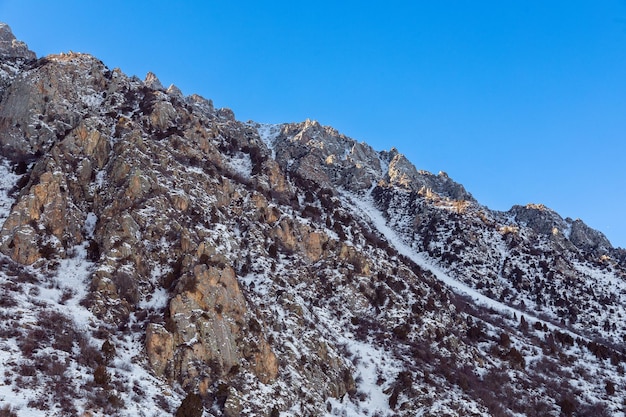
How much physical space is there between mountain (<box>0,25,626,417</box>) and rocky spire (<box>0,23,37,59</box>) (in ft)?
124

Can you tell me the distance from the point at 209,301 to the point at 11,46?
97.1 meters

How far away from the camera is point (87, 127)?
41781 mm

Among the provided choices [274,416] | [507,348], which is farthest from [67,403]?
[507,348]

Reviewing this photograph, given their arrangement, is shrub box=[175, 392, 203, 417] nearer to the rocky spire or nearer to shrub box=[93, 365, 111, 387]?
shrub box=[93, 365, 111, 387]

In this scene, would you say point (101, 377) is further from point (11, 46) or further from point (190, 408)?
point (11, 46)

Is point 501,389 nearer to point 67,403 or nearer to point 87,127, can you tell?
point 67,403

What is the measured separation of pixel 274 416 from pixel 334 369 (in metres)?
8.36

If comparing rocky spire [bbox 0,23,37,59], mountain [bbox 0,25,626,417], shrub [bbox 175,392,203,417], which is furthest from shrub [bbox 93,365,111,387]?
rocky spire [bbox 0,23,37,59]

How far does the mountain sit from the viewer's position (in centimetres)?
2364

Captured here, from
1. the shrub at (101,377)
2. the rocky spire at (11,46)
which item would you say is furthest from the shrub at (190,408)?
the rocky spire at (11,46)

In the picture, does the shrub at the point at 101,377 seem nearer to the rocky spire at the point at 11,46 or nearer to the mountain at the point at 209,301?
the mountain at the point at 209,301

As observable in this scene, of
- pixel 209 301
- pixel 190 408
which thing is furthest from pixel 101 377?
pixel 209 301

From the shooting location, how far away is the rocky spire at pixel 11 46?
8875 cm

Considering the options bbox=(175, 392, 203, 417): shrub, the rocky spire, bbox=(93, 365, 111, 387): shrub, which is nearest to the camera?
bbox=(93, 365, 111, 387): shrub
